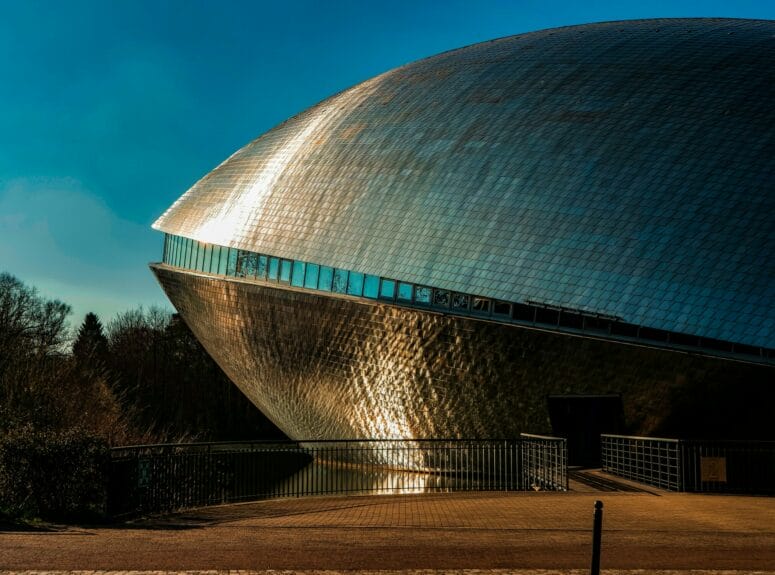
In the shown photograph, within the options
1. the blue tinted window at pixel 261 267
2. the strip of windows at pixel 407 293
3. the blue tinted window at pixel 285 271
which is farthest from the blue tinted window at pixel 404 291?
the blue tinted window at pixel 261 267

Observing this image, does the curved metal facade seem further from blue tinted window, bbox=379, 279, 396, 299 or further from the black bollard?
the black bollard

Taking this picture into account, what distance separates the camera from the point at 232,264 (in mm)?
32656

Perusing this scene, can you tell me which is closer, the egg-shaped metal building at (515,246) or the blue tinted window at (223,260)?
the egg-shaped metal building at (515,246)

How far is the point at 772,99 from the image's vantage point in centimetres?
2589

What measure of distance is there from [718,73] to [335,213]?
1349 centimetres

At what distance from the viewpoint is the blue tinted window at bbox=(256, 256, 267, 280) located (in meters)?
31.2

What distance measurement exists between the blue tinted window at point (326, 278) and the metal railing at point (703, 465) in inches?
421

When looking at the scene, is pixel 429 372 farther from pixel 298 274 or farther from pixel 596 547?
pixel 596 547

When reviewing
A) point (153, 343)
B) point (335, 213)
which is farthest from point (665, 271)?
point (153, 343)

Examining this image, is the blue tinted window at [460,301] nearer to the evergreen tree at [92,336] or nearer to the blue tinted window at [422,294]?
the blue tinted window at [422,294]

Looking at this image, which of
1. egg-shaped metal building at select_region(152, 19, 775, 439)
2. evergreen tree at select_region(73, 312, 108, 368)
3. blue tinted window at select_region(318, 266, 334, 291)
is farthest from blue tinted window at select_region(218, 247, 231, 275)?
evergreen tree at select_region(73, 312, 108, 368)

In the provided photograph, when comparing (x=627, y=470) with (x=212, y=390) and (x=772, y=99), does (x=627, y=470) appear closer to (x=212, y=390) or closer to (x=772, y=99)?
(x=772, y=99)

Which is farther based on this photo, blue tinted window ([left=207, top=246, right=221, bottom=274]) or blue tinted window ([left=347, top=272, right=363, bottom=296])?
blue tinted window ([left=207, top=246, right=221, bottom=274])

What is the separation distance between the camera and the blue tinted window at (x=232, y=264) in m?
32.5
